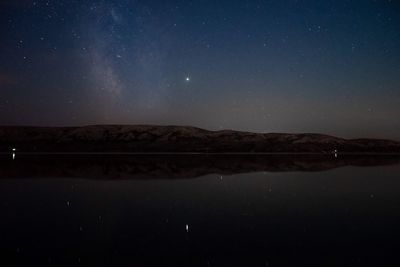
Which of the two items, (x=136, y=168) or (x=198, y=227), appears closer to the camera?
(x=198, y=227)

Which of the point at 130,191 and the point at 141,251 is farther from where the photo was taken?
the point at 130,191

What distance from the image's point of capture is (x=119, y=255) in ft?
42.0

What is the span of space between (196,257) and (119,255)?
2.46 meters

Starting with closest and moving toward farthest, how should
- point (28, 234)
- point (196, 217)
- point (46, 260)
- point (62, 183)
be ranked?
point (46, 260) → point (28, 234) → point (196, 217) → point (62, 183)

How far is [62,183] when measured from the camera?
33.4m

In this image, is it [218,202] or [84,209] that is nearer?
[84,209]

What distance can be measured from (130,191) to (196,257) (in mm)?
17108

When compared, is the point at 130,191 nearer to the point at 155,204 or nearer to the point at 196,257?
the point at 155,204

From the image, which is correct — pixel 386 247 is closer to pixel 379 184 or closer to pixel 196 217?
pixel 196 217

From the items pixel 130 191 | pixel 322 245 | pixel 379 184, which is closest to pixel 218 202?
pixel 130 191

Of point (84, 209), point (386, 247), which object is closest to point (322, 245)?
point (386, 247)

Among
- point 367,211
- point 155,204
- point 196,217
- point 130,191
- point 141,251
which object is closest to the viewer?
point 141,251

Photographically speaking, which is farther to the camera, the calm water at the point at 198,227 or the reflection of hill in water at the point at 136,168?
the reflection of hill in water at the point at 136,168

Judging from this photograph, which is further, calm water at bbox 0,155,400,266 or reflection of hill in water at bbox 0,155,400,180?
reflection of hill in water at bbox 0,155,400,180
